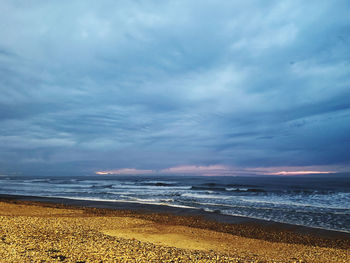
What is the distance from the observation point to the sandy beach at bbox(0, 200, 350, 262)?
20.7 feet

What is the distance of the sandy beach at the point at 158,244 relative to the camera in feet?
20.7

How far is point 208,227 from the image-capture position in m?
13.2

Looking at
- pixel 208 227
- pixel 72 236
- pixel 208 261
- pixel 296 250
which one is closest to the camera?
pixel 208 261

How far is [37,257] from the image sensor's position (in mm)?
5812

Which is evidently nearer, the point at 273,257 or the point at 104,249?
the point at 104,249

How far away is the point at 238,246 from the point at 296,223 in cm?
741

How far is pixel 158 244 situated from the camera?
8680 millimetres

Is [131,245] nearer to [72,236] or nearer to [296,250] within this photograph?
[72,236]

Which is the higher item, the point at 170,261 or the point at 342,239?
the point at 170,261

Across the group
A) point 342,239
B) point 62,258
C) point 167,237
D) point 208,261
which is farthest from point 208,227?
point 62,258

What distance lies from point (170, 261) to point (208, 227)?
760cm

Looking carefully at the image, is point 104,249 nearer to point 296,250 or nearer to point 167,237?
point 167,237

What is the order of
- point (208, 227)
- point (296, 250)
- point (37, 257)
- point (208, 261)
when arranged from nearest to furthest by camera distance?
point (37, 257) → point (208, 261) → point (296, 250) → point (208, 227)

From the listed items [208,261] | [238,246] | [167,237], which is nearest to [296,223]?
[238,246]
